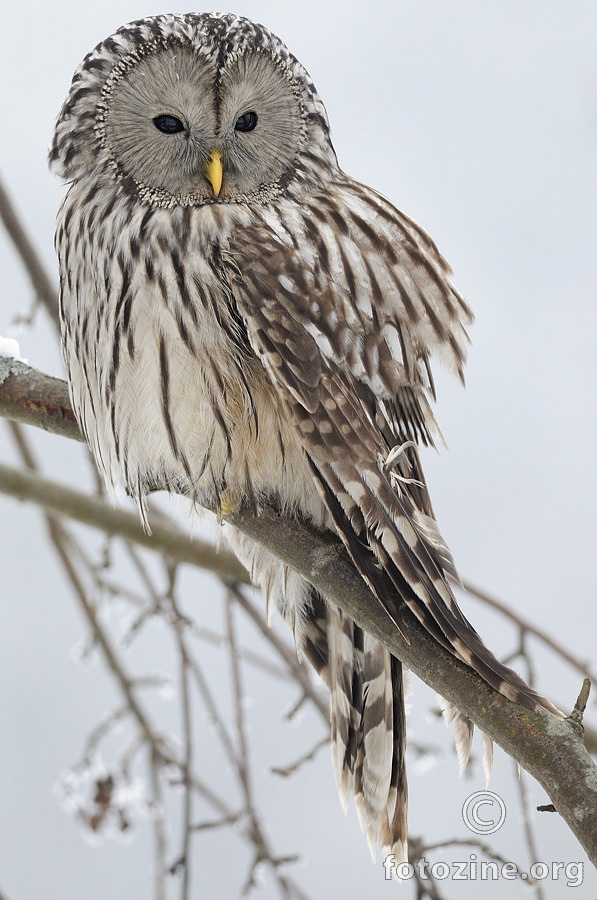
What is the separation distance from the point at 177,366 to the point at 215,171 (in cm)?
41

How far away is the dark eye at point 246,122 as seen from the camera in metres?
2.24

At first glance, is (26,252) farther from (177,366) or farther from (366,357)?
(366,357)

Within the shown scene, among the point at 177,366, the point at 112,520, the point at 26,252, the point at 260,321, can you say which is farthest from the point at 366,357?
the point at 26,252

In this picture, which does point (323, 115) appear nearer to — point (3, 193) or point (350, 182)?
point (350, 182)

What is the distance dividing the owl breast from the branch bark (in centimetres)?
11

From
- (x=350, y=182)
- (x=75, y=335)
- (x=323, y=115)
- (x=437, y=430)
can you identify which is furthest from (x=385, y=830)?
(x=323, y=115)

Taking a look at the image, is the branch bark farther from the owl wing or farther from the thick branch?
the thick branch

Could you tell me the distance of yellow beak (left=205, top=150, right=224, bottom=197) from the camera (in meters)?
2.14

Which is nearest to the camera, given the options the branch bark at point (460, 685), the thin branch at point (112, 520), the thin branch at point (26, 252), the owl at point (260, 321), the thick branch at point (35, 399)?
the branch bark at point (460, 685)

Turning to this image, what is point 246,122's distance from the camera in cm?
225

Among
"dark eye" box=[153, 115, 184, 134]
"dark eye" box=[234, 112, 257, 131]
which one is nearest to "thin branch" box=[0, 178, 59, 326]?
"dark eye" box=[153, 115, 184, 134]

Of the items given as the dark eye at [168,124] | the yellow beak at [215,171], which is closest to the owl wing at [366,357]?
the yellow beak at [215,171]

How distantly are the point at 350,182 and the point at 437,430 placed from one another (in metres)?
0.61

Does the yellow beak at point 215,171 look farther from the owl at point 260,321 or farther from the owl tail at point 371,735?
the owl tail at point 371,735
